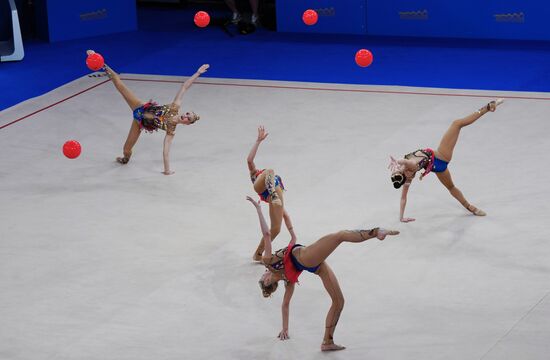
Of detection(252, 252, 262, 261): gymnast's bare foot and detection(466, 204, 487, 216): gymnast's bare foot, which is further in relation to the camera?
detection(466, 204, 487, 216): gymnast's bare foot

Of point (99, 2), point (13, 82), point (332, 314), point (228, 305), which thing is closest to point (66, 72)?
point (13, 82)

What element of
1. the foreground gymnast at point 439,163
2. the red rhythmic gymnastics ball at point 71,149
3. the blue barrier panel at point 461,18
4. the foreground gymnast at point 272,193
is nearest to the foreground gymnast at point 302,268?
the foreground gymnast at point 272,193

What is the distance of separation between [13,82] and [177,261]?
7.61 metres

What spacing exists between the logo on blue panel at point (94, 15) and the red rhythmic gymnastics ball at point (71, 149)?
6.96 meters

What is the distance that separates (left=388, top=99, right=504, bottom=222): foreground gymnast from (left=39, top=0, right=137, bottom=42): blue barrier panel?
1023 cm

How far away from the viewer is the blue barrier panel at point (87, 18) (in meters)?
19.8

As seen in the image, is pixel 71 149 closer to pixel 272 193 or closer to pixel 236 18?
pixel 272 193

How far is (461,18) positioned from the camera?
18.9 metres

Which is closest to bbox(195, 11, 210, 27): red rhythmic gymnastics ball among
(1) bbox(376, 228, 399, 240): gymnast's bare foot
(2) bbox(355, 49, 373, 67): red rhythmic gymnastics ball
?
(2) bbox(355, 49, 373, 67): red rhythmic gymnastics ball

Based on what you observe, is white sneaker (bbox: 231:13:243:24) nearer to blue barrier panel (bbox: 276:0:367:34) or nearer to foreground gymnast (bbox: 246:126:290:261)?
blue barrier panel (bbox: 276:0:367:34)

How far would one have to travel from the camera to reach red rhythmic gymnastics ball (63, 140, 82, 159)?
13656mm

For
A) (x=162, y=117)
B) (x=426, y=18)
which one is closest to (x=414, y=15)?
(x=426, y=18)

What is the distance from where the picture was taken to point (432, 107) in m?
15.7

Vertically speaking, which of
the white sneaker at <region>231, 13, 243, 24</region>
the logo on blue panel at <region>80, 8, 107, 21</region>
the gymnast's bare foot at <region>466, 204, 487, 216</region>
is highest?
the logo on blue panel at <region>80, 8, 107, 21</region>
